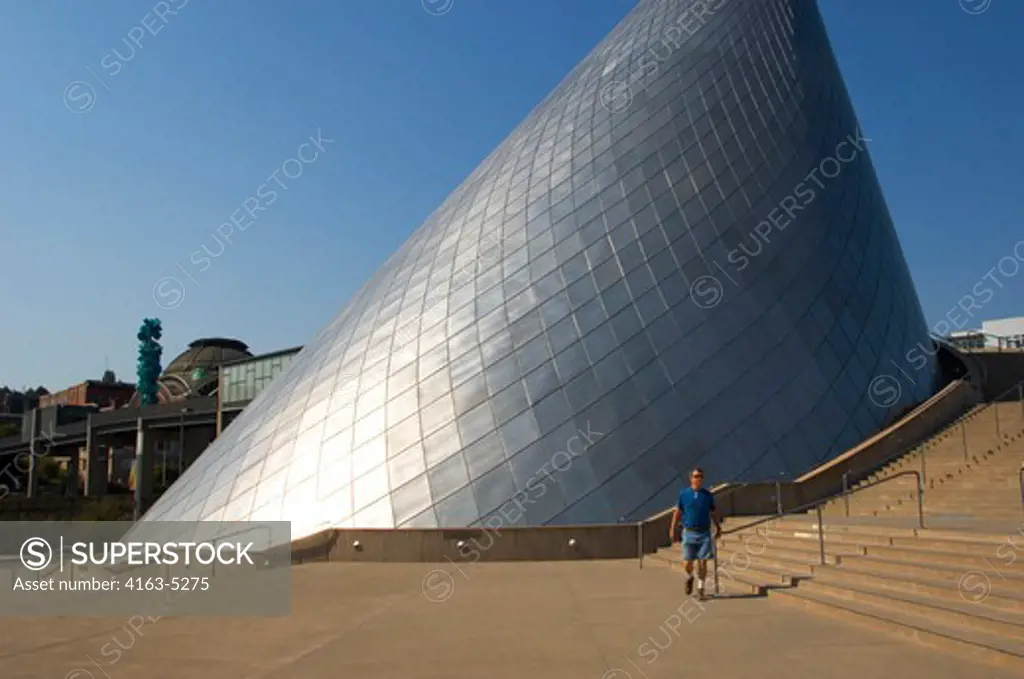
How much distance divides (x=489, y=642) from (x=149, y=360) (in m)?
102

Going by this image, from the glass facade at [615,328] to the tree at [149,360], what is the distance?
79.0 meters

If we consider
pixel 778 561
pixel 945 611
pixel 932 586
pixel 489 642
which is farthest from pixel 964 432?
pixel 489 642

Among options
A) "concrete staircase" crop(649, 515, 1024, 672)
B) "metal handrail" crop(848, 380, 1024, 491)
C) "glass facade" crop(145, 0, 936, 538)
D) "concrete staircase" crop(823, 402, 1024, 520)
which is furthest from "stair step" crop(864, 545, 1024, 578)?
"metal handrail" crop(848, 380, 1024, 491)

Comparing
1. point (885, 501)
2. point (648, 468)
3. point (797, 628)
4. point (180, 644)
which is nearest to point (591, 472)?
point (648, 468)

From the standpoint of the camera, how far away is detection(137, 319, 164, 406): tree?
94.9 meters

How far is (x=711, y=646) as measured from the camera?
22.7 feet

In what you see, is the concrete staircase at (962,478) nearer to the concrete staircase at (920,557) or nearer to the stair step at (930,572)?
the concrete staircase at (920,557)

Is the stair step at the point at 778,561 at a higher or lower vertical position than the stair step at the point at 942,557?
lower

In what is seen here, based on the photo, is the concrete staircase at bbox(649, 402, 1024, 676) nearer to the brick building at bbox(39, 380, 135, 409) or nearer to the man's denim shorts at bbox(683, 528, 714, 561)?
the man's denim shorts at bbox(683, 528, 714, 561)

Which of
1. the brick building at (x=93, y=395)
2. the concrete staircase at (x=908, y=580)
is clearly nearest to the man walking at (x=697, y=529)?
the concrete staircase at (x=908, y=580)

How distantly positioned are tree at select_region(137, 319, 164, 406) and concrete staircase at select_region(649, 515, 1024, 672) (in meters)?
89.7

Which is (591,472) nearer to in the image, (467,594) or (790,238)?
(467,594)

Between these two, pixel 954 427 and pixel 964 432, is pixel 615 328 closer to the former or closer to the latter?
pixel 964 432

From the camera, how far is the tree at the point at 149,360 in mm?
94938
